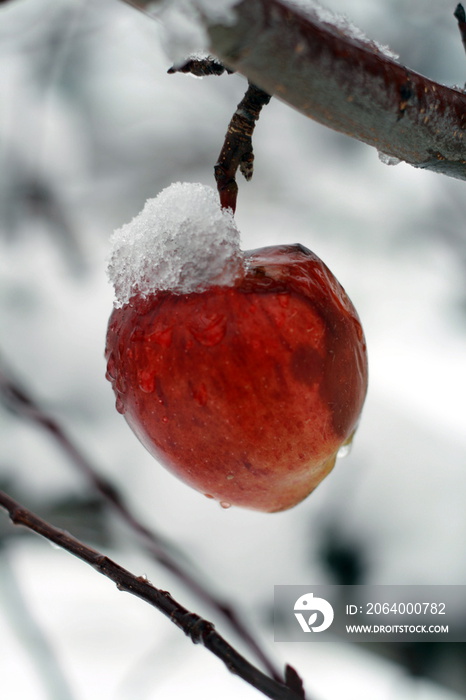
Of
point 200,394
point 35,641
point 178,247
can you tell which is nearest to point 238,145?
point 178,247

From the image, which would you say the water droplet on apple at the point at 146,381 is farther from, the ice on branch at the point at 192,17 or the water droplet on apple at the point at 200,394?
the ice on branch at the point at 192,17

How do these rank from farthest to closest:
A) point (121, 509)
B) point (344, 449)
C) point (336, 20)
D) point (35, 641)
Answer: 1. point (35, 641)
2. point (121, 509)
3. point (344, 449)
4. point (336, 20)

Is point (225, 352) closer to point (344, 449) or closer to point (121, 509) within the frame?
point (344, 449)

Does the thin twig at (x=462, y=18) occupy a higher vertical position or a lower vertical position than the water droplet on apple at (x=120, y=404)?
higher

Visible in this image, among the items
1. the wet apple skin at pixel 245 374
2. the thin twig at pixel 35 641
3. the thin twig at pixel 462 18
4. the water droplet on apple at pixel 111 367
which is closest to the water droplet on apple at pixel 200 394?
the wet apple skin at pixel 245 374

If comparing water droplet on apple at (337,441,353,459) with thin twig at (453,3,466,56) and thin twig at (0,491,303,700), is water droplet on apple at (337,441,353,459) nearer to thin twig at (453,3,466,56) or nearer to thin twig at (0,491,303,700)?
thin twig at (0,491,303,700)

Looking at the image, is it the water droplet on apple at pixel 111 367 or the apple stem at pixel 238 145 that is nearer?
the apple stem at pixel 238 145

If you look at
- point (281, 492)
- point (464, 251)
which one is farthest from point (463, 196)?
point (281, 492)
